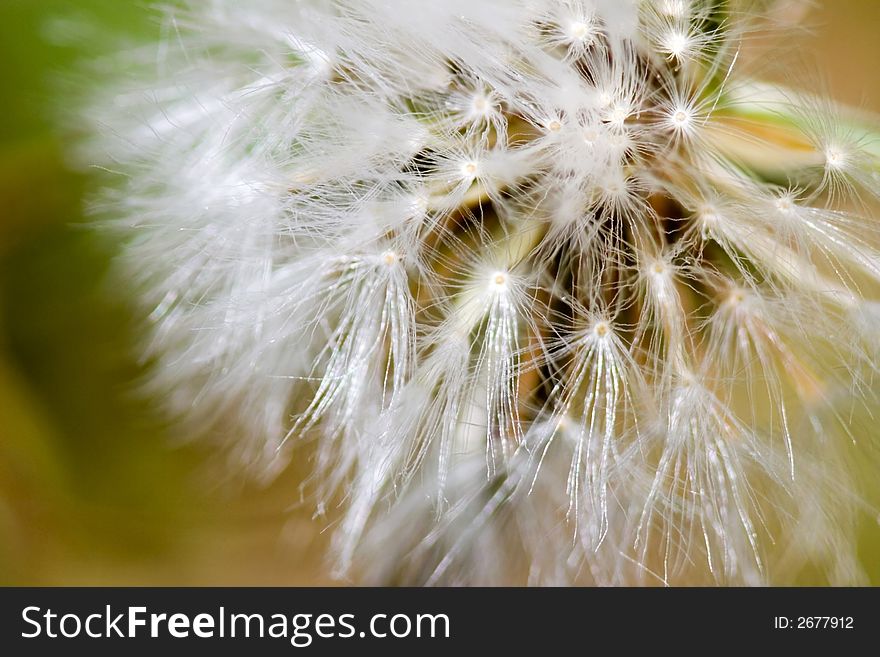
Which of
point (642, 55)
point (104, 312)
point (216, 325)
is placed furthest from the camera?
point (104, 312)

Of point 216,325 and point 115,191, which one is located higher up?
point 115,191

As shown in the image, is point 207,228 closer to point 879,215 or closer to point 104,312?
point 104,312

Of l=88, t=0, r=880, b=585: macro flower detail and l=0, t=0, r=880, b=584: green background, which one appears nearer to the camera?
l=88, t=0, r=880, b=585: macro flower detail

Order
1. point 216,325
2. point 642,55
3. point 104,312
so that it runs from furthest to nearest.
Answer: point 104,312 → point 216,325 → point 642,55

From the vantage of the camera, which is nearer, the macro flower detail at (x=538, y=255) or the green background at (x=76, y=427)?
the macro flower detail at (x=538, y=255)

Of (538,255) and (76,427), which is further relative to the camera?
(76,427)

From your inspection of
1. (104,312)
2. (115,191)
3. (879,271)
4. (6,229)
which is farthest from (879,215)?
(6,229)

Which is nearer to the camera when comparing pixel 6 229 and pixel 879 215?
pixel 879 215
